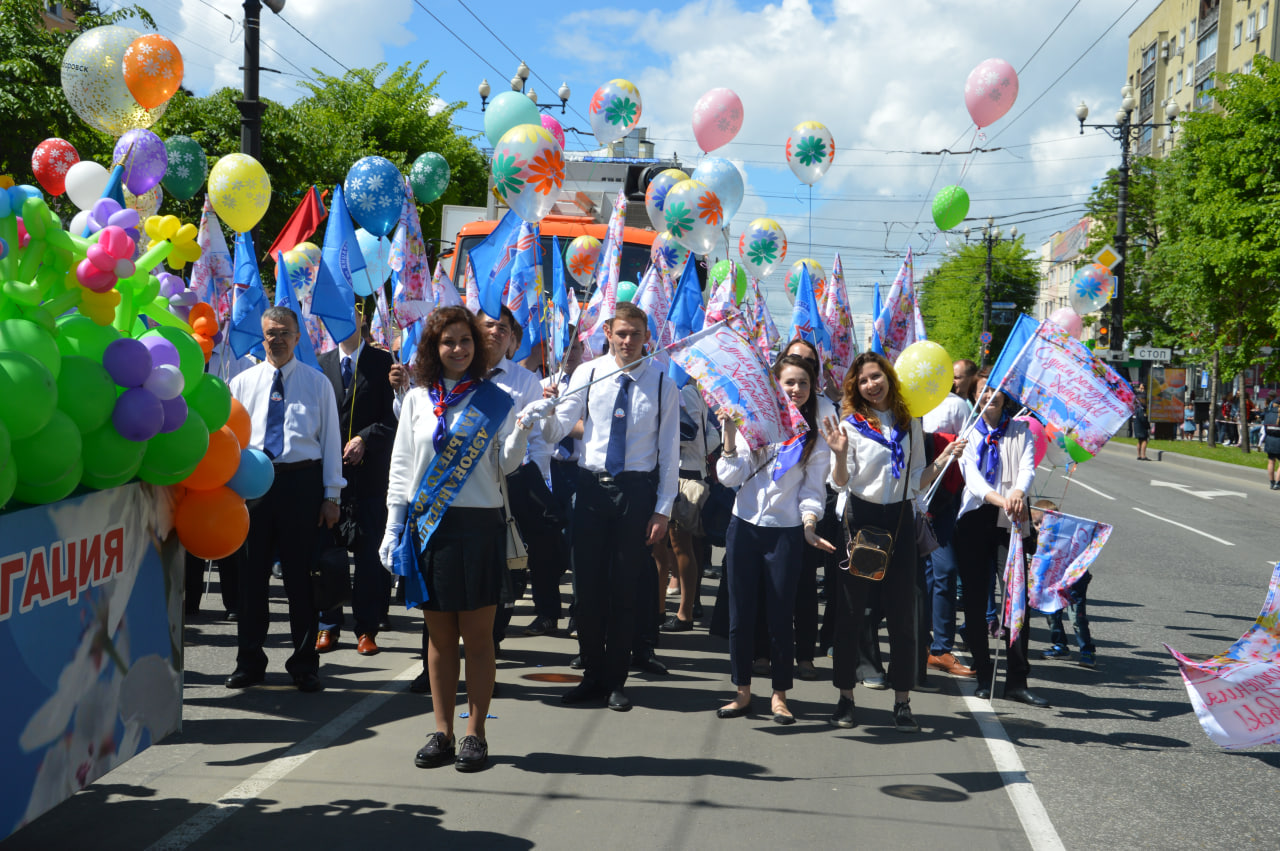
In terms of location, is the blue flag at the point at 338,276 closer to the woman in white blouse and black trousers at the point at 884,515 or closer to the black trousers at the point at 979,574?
the woman in white blouse and black trousers at the point at 884,515

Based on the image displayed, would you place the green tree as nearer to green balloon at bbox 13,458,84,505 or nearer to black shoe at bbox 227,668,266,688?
black shoe at bbox 227,668,266,688

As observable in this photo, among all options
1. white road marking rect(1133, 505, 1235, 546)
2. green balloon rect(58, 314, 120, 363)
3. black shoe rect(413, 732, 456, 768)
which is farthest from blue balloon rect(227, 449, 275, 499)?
white road marking rect(1133, 505, 1235, 546)

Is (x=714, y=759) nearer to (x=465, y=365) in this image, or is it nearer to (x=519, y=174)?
(x=465, y=365)

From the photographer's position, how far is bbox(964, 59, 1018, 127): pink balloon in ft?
32.9

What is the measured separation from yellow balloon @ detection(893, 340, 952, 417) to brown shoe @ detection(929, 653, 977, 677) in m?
2.12

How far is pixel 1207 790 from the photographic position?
16.5ft

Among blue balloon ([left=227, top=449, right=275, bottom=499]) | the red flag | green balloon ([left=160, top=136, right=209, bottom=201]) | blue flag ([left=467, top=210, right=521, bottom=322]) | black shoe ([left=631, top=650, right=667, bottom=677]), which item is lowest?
black shoe ([left=631, top=650, right=667, bottom=677])

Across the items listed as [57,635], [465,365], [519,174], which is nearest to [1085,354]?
[465,365]

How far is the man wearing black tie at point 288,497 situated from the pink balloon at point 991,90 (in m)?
6.75

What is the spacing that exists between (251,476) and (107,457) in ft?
3.17

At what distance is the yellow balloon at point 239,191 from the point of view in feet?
28.9

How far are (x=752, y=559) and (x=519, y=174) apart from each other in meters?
3.93

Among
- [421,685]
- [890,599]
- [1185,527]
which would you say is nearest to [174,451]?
[421,685]

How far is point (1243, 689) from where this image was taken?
5.11 metres
